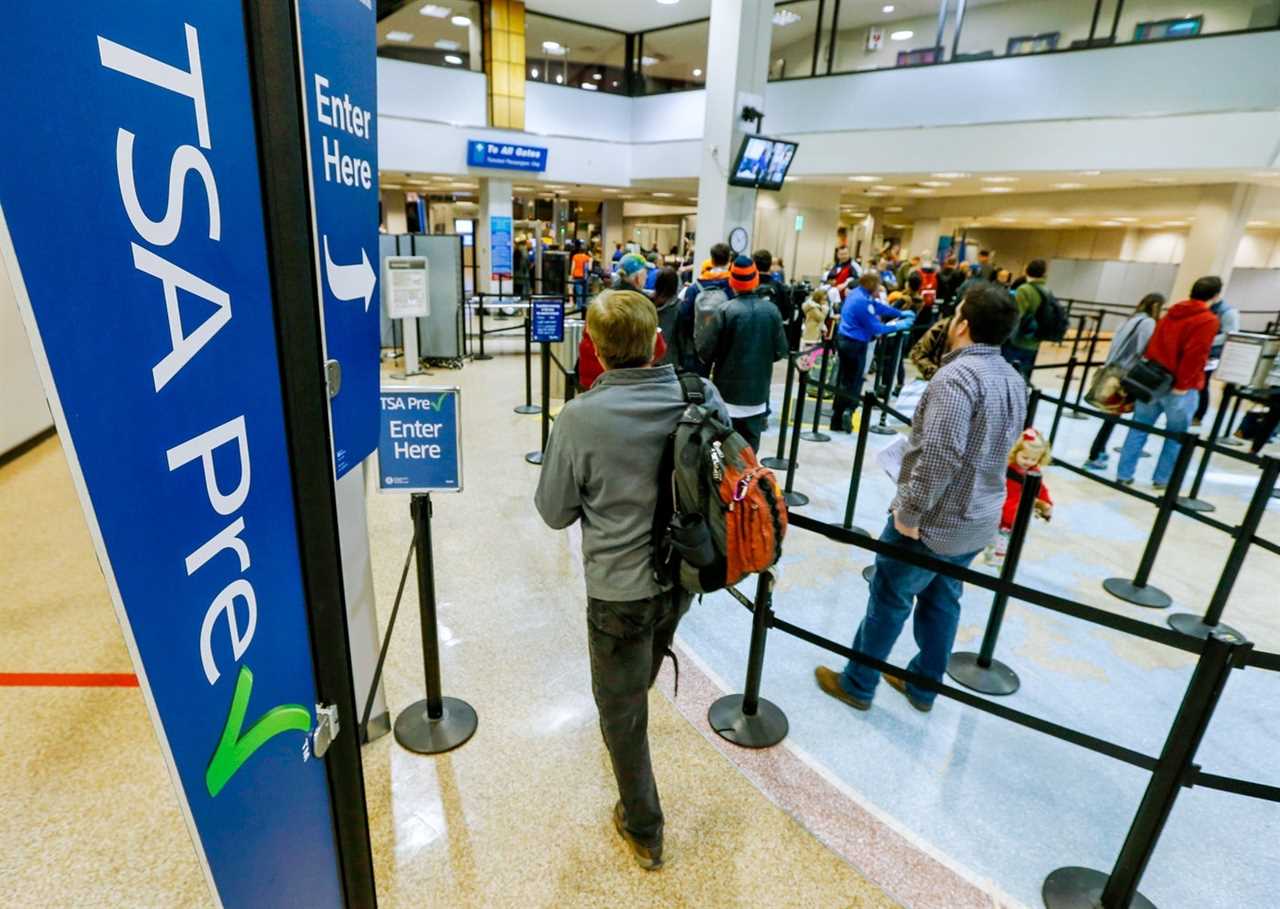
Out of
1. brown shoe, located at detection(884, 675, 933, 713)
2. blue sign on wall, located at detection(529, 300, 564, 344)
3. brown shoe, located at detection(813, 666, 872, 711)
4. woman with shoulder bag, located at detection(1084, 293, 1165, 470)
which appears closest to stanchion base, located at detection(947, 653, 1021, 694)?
brown shoe, located at detection(884, 675, 933, 713)

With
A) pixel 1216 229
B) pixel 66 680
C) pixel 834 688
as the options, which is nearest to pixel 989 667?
pixel 834 688

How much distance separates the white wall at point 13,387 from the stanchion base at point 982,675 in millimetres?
6781

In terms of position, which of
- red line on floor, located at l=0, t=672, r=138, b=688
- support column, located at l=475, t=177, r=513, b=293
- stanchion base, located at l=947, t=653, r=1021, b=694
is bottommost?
red line on floor, located at l=0, t=672, r=138, b=688

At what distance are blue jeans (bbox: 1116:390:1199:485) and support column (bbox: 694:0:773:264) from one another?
5.59 m

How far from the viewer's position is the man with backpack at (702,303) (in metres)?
4.96

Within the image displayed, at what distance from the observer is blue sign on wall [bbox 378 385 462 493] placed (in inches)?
92.3

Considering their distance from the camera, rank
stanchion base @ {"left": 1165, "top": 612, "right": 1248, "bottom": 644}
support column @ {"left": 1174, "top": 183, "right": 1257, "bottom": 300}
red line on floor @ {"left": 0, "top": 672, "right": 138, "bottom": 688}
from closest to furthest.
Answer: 1. red line on floor @ {"left": 0, "top": 672, "right": 138, "bottom": 688}
2. stanchion base @ {"left": 1165, "top": 612, "right": 1248, "bottom": 644}
3. support column @ {"left": 1174, "top": 183, "right": 1257, "bottom": 300}

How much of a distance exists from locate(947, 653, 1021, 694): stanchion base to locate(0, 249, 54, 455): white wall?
22.2 feet

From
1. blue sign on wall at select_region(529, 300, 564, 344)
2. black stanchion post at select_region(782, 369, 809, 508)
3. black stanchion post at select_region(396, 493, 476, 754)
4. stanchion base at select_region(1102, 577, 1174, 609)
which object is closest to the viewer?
black stanchion post at select_region(396, 493, 476, 754)

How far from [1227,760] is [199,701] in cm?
374

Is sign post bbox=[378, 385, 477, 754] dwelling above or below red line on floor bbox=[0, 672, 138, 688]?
above

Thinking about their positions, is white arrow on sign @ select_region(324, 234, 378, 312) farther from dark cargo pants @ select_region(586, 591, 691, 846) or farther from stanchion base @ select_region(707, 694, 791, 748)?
stanchion base @ select_region(707, 694, 791, 748)

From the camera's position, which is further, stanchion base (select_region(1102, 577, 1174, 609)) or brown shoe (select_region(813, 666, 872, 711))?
stanchion base (select_region(1102, 577, 1174, 609))

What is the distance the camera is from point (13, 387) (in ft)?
17.8
